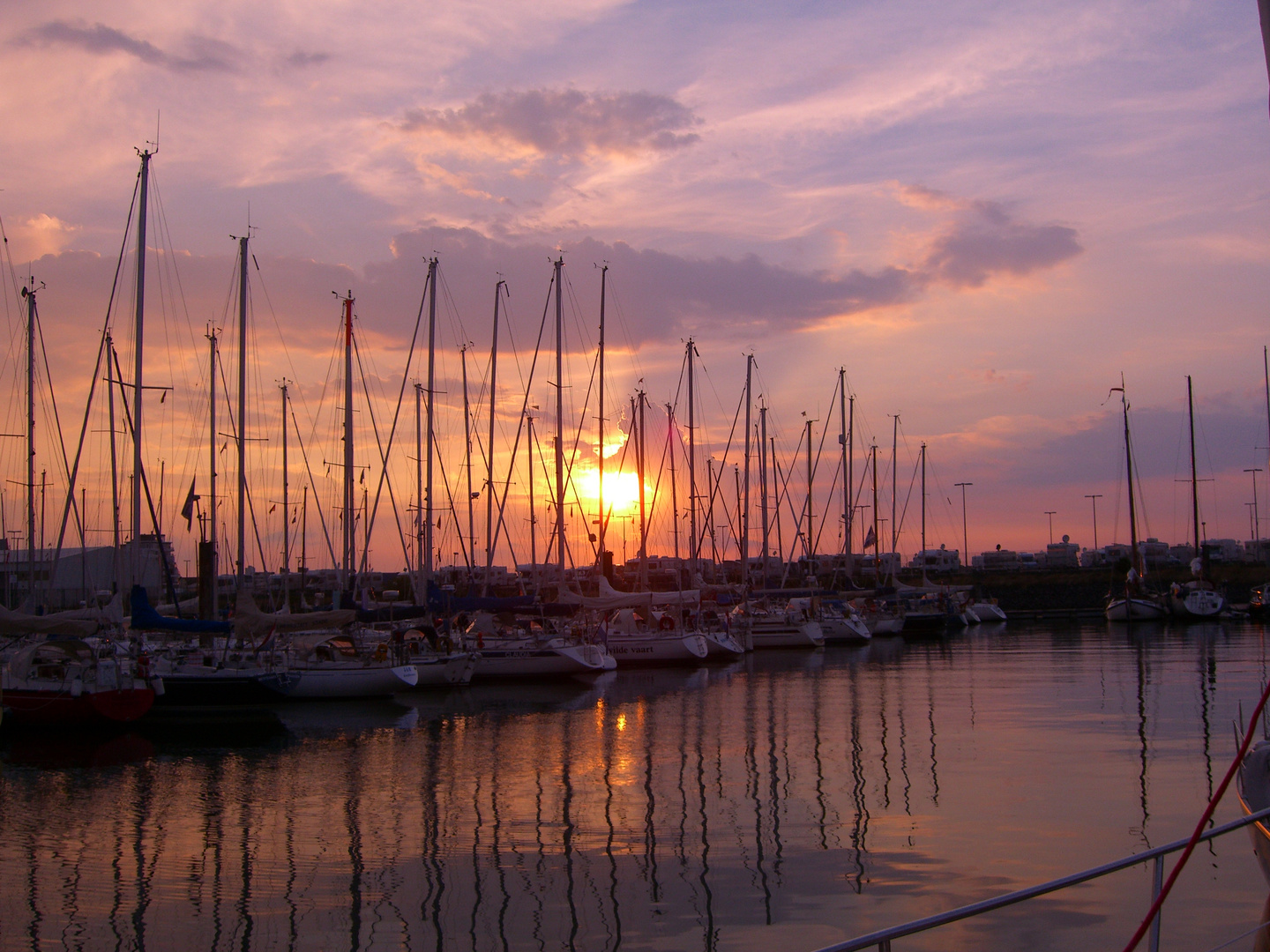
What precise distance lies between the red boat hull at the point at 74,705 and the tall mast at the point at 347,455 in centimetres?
1088

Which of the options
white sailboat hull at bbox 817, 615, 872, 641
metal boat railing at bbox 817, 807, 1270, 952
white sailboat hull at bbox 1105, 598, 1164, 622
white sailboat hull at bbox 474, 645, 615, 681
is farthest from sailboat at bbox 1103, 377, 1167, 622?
metal boat railing at bbox 817, 807, 1270, 952

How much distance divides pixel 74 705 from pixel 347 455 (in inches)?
532

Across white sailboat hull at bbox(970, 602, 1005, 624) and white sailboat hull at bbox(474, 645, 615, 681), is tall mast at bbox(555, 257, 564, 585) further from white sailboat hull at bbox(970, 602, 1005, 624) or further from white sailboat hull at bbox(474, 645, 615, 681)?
white sailboat hull at bbox(970, 602, 1005, 624)

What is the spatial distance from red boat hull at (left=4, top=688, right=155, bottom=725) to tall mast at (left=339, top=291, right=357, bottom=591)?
35.7 feet

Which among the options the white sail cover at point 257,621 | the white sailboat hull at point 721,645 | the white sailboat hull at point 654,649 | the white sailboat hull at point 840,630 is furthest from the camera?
the white sailboat hull at point 840,630

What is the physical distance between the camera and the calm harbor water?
11.9m

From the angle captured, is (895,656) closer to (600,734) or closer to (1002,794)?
(600,734)

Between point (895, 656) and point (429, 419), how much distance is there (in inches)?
1025

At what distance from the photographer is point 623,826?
1652cm

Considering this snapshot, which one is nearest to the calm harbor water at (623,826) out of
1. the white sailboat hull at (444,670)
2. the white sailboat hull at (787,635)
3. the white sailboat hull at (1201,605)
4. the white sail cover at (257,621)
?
the white sail cover at (257,621)

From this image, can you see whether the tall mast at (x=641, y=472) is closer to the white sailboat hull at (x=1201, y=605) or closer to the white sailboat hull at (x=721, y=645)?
the white sailboat hull at (x=721, y=645)

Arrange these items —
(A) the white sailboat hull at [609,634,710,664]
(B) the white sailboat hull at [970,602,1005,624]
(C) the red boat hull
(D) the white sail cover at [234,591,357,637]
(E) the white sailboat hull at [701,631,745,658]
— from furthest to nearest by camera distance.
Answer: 1. (B) the white sailboat hull at [970,602,1005,624]
2. (E) the white sailboat hull at [701,631,745,658]
3. (A) the white sailboat hull at [609,634,710,664]
4. (D) the white sail cover at [234,591,357,637]
5. (C) the red boat hull

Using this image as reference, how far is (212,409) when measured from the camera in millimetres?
44656

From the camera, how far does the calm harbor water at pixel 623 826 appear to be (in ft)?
39.1
